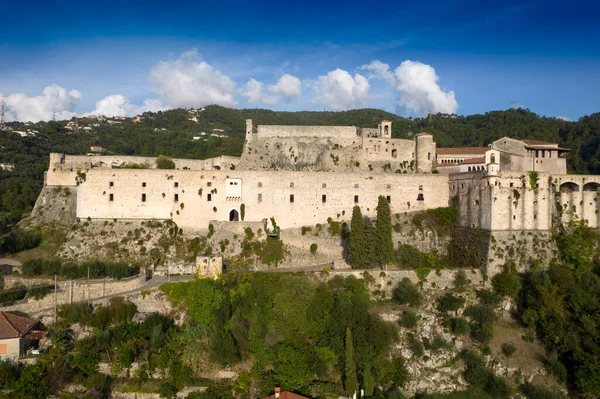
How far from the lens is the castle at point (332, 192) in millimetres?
35469

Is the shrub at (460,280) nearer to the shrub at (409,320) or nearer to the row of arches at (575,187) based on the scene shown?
the shrub at (409,320)

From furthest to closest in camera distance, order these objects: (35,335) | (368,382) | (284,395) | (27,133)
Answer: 1. (27,133)
2. (35,335)
3. (368,382)
4. (284,395)

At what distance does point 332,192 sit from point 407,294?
11078 millimetres

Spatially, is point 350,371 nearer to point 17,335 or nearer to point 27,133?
point 17,335

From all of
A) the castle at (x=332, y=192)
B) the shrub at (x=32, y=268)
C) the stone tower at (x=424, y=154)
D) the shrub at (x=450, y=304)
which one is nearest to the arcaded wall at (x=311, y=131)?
the stone tower at (x=424, y=154)

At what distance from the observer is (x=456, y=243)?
3647 cm

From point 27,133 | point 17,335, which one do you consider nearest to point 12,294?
point 17,335

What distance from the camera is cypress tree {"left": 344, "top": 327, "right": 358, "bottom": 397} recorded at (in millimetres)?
25688

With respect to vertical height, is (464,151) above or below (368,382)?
above

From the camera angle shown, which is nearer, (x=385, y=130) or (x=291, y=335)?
(x=291, y=335)

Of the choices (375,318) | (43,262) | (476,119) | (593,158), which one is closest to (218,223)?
(43,262)

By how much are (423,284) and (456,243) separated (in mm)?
5262

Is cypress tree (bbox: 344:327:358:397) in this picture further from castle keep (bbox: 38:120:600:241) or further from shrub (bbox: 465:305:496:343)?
castle keep (bbox: 38:120:600:241)

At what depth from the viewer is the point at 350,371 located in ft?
85.3
